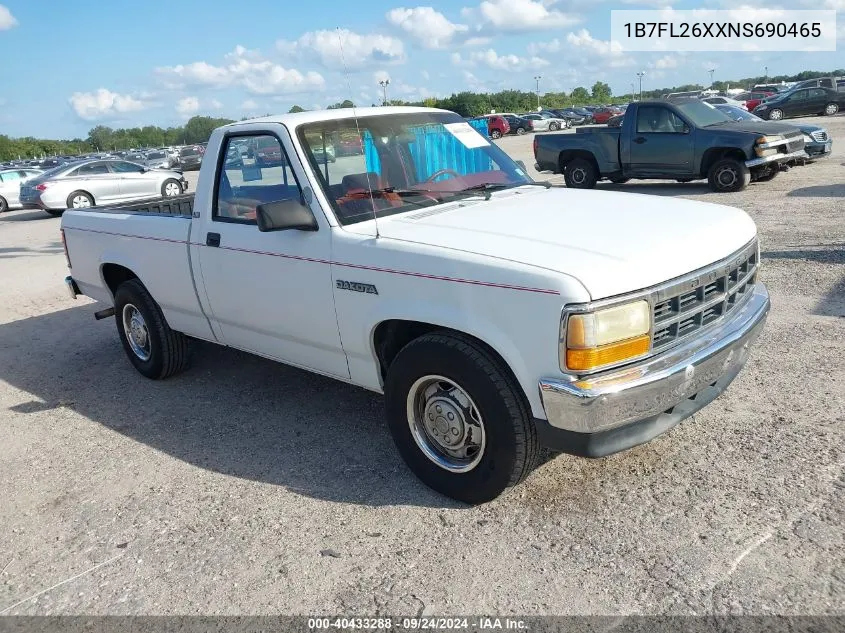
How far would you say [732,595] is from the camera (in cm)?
272

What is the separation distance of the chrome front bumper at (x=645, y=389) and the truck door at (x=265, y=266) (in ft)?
4.69

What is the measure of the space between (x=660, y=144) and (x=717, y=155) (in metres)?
1.05

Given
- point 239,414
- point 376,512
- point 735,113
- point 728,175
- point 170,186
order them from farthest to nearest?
point 170,186
point 735,113
point 728,175
point 239,414
point 376,512

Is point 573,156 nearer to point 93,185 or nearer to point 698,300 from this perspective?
point 698,300

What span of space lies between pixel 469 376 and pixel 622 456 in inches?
47.0

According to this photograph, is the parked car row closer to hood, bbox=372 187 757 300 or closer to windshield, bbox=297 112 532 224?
windshield, bbox=297 112 532 224

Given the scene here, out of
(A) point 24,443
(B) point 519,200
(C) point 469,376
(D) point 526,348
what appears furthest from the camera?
(A) point 24,443

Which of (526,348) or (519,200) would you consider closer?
(526,348)

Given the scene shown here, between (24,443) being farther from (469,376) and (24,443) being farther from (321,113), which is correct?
(469,376)

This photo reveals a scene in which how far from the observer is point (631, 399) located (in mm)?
2938

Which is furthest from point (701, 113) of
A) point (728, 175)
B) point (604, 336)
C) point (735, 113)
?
point (604, 336)

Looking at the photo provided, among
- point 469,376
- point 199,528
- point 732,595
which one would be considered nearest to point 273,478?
point 199,528

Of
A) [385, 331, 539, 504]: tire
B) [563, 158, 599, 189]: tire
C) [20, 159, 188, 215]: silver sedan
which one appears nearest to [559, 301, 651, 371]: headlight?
[385, 331, 539, 504]: tire

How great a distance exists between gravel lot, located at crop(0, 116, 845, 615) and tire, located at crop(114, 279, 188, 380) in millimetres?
211
